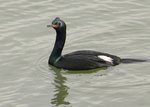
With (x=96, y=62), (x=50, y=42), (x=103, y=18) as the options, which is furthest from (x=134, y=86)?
(x=103, y=18)

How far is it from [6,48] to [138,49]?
3.31 metres

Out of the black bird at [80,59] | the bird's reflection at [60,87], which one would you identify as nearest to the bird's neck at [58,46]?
the black bird at [80,59]

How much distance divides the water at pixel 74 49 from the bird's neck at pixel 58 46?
0.84 feet

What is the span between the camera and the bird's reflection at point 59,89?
41.8ft

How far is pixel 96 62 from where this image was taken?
14.5 m

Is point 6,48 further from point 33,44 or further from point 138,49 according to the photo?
point 138,49

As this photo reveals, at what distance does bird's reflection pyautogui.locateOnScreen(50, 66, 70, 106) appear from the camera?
1273 cm

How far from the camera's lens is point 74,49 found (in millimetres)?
15711

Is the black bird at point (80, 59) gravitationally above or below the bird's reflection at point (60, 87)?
above

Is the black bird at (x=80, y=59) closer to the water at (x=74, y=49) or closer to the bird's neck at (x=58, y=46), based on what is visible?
the bird's neck at (x=58, y=46)

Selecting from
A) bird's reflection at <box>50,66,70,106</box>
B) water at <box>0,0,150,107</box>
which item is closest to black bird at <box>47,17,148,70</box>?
water at <box>0,0,150,107</box>

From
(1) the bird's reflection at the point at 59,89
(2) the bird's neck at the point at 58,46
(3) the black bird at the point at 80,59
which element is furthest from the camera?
(2) the bird's neck at the point at 58,46

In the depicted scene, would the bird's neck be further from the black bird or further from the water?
the water

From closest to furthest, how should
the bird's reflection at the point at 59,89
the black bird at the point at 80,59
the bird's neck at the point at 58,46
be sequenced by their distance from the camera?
the bird's reflection at the point at 59,89
the black bird at the point at 80,59
the bird's neck at the point at 58,46
